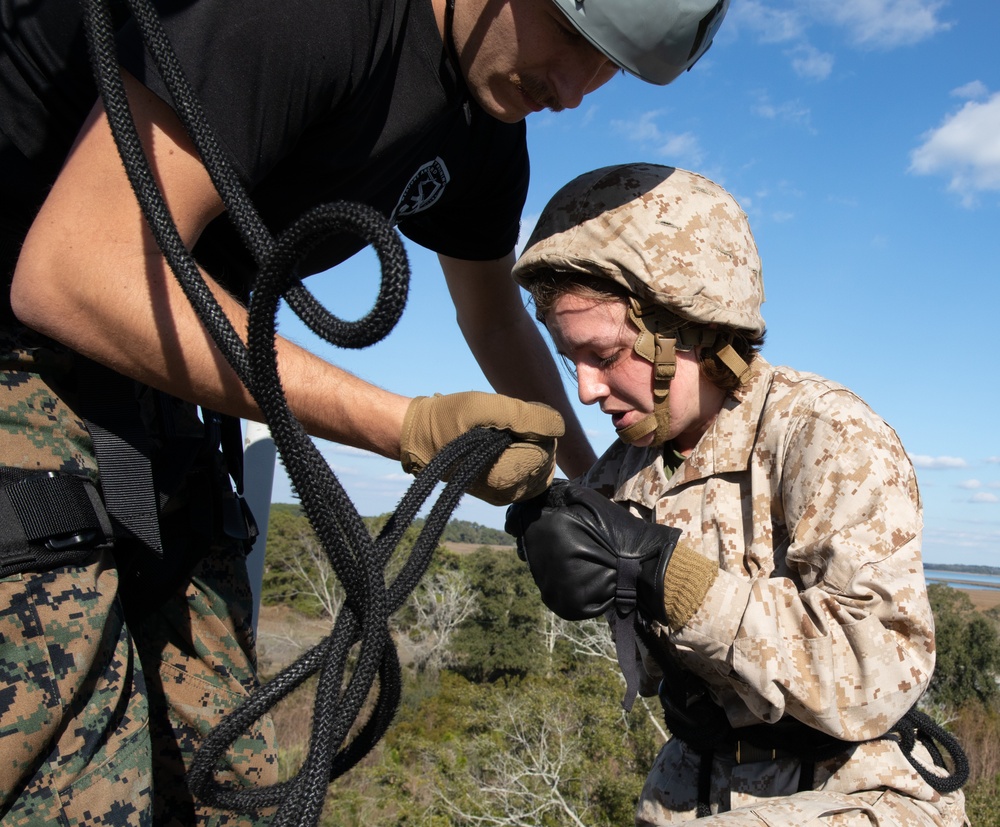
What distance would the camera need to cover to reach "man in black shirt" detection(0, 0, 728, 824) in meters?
1.78

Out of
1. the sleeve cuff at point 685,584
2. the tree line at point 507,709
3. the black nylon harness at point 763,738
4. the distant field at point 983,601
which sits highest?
the sleeve cuff at point 685,584

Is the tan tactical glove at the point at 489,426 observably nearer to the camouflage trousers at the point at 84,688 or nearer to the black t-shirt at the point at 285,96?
the black t-shirt at the point at 285,96

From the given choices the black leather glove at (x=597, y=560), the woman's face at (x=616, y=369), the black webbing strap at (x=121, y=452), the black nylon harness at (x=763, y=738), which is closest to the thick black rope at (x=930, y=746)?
the black nylon harness at (x=763, y=738)

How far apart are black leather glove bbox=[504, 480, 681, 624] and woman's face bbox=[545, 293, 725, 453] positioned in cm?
41

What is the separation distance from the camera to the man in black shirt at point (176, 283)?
1783mm

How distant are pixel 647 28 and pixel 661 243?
0.59 metres

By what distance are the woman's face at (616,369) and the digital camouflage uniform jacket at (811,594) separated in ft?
0.38

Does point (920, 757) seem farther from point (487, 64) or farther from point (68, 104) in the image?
point (68, 104)

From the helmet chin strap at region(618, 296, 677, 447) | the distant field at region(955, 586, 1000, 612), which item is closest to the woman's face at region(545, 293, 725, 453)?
the helmet chin strap at region(618, 296, 677, 447)

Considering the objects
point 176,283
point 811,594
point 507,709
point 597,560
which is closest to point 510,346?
point 597,560

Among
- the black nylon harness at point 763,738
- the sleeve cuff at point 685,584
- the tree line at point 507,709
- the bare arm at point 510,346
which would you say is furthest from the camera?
the tree line at point 507,709

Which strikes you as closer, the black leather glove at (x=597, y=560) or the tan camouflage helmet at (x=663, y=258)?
the black leather glove at (x=597, y=560)

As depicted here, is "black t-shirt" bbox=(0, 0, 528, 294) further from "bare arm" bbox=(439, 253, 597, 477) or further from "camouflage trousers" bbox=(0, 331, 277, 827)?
"bare arm" bbox=(439, 253, 597, 477)

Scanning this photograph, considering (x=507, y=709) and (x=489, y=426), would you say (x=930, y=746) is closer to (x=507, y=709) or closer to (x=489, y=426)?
(x=489, y=426)
